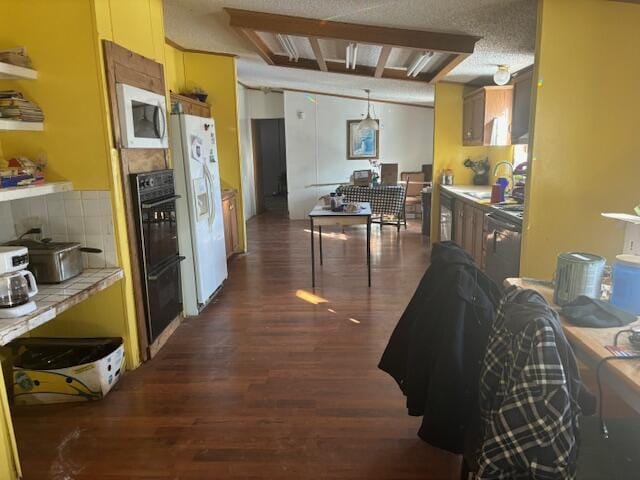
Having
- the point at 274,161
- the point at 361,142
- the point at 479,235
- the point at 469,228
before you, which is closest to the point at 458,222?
the point at 469,228

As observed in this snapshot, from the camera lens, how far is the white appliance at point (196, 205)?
11.7 feet

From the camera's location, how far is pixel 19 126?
2.35m

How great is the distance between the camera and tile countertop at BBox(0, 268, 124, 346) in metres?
1.87

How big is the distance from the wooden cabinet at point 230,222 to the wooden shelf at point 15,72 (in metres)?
2.91

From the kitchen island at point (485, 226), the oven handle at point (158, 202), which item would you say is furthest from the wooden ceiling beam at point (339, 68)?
the oven handle at point (158, 202)

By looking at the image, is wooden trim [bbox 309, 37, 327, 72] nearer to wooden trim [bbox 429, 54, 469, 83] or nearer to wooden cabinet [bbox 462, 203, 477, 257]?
wooden trim [bbox 429, 54, 469, 83]

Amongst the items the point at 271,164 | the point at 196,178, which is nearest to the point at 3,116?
the point at 196,178

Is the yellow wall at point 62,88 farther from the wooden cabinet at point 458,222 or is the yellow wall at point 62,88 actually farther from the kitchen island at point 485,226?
the wooden cabinet at point 458,222

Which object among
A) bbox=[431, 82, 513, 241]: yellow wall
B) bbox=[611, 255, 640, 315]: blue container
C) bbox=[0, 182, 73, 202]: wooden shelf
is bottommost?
bbox=[611, 255, 640, 315]: blue container

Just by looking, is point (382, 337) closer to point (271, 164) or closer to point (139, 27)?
point (139, 27)

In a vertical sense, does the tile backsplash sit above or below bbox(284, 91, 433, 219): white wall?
below

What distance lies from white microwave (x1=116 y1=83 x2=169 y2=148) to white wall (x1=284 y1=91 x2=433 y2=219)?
5.55 m

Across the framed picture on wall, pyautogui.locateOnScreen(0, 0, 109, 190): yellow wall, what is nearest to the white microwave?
pyautogui.locateOnScreen(0, 0, 109, 190): yellow wall

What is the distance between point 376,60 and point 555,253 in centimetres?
313
